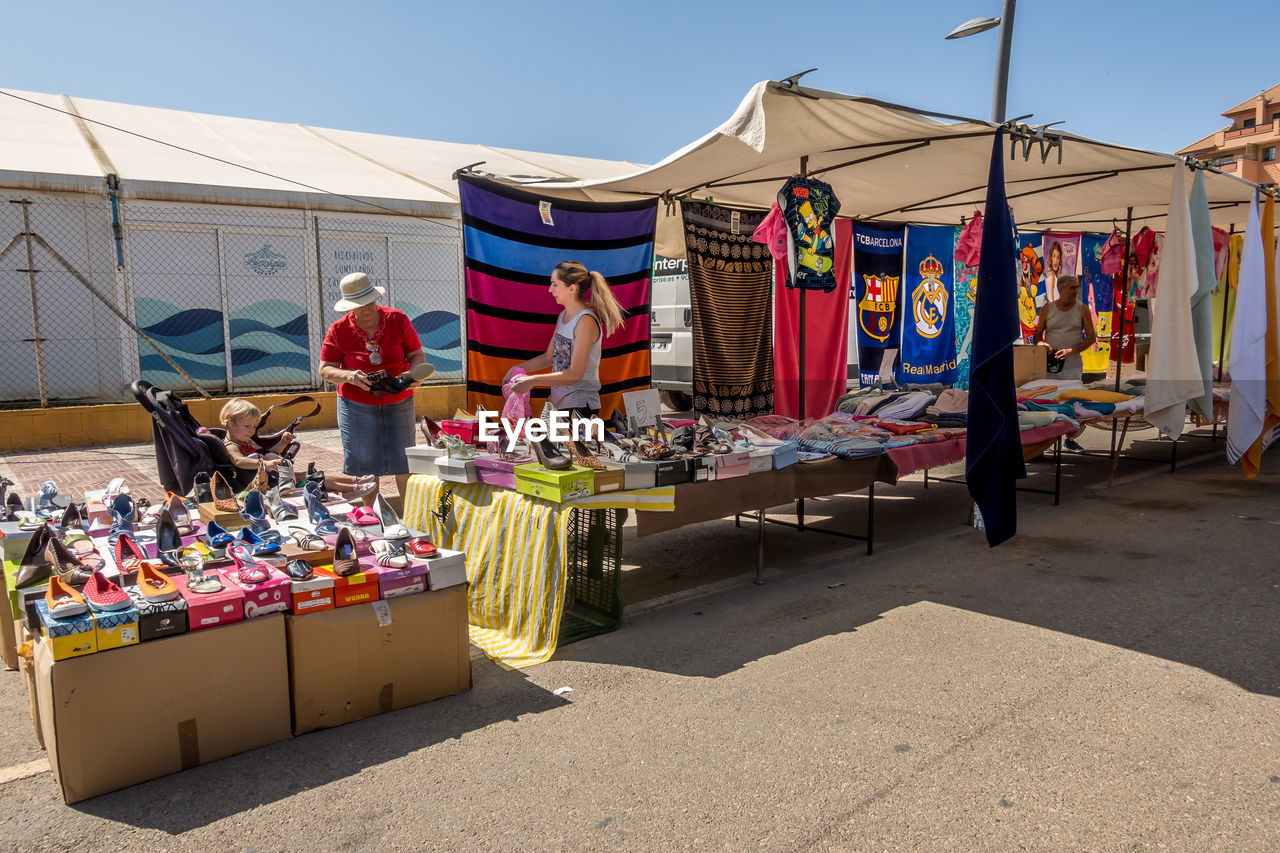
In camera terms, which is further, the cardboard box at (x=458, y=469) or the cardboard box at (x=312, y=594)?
the cardboard box at (x=458, y=469)

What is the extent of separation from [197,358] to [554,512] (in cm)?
990

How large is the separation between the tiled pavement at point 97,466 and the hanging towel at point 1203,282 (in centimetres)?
→ 665

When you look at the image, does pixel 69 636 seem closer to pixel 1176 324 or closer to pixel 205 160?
pixel 1176 324

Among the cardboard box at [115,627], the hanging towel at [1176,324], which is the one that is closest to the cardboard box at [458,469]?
the cardboard box at [115,627]

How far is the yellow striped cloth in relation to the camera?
388 cm

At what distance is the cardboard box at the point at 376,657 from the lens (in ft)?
10.2

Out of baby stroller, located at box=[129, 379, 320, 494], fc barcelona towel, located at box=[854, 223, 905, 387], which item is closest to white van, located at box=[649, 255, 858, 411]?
fc barcelona towel, located at box=[854, 223, 905, 387]

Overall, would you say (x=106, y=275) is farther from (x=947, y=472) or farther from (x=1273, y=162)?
(x=1273, y=162)

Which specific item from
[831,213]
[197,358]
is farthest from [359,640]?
[197,358]

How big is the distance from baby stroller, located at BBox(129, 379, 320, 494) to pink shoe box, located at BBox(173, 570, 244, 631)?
5.41ft

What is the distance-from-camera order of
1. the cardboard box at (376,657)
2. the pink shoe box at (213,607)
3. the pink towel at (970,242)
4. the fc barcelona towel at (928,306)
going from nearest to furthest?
1. the pink shoe box at (213,607)
2. the cardboard box at (376,657)
3. the pink towel at (970,242)
4. the fc barcelona towel at (928,306)

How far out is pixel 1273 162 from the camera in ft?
165

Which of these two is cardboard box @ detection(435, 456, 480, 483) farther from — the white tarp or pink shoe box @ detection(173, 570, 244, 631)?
the white tarp

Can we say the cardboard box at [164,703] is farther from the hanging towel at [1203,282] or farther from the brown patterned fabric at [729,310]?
the hanging towel at [1203,282]
